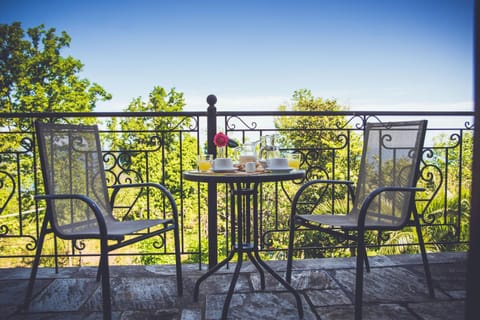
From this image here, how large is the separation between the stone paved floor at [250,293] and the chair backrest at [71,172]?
47 cm

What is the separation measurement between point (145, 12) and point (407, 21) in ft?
55.1

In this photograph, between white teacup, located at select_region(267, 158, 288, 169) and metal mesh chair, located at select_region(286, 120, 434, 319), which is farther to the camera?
white teacup, located at select_region(267, 158, 288, 169)

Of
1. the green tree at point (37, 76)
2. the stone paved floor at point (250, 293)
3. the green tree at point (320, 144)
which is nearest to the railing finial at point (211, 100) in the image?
the stone paved floor at point (250, 293)

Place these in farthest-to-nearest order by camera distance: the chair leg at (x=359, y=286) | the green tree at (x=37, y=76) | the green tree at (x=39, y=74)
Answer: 1. the green tree at (x=39, y=74)
2. the green tree at (x=37, y=76)
3. the chair leg at (x=359, y=286)

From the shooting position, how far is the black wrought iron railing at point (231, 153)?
2.52m

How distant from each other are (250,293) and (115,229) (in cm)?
87

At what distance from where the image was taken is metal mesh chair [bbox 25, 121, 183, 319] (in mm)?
1664

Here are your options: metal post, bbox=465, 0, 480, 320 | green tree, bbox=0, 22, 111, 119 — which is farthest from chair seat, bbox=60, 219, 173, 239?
green tree, bbox=0, 22, 111, 119

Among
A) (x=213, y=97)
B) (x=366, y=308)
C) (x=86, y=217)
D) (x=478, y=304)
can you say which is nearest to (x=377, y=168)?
(x=366, y=308)

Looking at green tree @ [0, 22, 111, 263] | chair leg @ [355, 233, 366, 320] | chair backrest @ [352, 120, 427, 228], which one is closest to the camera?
chair leg @ [355, 233, 366, 320]

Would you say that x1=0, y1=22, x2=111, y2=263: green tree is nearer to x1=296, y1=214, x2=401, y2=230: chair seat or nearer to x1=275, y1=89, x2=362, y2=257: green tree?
x1=275, y1=89, x2=362, y2=257: green tree

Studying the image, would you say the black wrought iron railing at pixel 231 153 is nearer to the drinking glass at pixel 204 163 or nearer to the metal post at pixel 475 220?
the drinking glass at pixel 204 163

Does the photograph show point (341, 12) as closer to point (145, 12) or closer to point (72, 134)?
point (145, 12)

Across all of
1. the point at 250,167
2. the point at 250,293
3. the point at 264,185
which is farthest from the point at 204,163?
the point at 264,185
